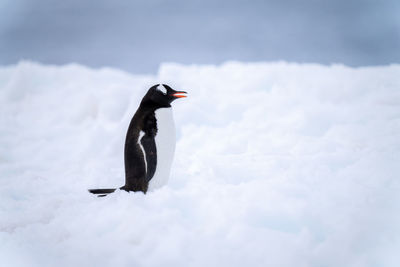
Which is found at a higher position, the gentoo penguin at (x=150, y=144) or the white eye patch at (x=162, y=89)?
the white eye patch at (x=162, y=89)

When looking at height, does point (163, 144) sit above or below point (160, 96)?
below

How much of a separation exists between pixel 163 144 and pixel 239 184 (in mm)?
320

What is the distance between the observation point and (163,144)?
53.1 inches

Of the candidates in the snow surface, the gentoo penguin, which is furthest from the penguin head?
the snow surface

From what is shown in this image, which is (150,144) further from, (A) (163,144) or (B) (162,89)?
(B) (162,89)

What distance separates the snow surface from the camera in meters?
0.91

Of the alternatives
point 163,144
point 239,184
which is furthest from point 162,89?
point 239,184

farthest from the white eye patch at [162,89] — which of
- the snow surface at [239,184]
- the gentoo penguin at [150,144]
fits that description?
the snow surface at [239,184]

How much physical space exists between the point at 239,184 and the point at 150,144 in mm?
357

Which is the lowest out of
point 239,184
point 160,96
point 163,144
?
point 239,184

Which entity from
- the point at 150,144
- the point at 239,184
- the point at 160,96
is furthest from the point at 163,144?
the point at 239,184

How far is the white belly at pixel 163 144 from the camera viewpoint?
134 cm

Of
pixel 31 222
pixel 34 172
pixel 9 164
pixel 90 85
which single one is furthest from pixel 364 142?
pixel 90 85

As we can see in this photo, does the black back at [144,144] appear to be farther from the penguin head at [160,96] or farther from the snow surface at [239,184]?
the snow surface at [239,184]
